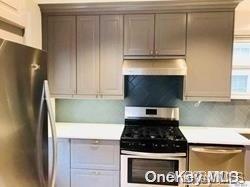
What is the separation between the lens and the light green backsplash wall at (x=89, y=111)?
297cm

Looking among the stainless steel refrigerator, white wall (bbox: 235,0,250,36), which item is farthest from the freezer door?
white wall (bbox: 235,0,250,36)

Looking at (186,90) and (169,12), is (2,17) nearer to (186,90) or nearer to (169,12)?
(169,12)

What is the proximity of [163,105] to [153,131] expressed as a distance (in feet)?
1.42

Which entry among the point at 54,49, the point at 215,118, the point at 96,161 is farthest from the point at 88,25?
the point at 215,118

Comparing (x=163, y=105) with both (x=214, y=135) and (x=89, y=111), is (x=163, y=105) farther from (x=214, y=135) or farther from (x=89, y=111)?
(x=89, y=111)

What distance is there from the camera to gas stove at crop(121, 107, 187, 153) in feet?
7.41

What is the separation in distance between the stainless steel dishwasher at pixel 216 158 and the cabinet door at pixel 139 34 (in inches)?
46.6

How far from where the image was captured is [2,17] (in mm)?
1506

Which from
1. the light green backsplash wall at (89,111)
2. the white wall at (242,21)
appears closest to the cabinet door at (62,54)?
the light green backsplash wall at (89,111)

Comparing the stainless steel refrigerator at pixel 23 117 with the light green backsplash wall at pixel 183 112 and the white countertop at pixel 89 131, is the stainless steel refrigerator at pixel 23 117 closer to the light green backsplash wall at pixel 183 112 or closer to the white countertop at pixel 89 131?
the white countertop at pixel 89 131

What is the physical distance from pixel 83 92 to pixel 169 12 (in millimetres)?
1344

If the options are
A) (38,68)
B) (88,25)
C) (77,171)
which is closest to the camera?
(38,68)

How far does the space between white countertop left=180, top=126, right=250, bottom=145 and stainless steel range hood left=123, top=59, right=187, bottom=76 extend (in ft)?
2.23

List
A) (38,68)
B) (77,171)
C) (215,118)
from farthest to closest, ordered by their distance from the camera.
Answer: (215,118) < (77,171) < (38,68)
